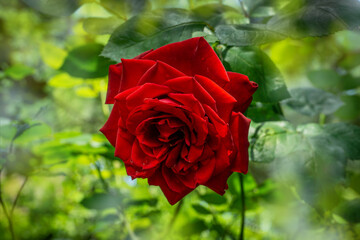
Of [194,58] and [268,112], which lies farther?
[268,112]

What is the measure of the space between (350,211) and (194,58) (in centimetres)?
39

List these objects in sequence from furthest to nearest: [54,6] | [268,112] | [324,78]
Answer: [324,78] < [268,112] < [54,6]

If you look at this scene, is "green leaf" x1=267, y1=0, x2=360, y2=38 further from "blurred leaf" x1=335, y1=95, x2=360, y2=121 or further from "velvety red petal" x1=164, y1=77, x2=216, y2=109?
"blurred leaf" x1=335, y1=95, x2=360, y2=121

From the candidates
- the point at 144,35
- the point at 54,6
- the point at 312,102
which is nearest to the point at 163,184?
the point at 144,35

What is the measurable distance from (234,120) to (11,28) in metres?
2.18

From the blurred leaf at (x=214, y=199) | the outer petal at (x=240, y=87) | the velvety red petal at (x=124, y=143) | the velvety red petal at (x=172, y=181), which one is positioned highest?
the outer petal at (x=240, y=87)

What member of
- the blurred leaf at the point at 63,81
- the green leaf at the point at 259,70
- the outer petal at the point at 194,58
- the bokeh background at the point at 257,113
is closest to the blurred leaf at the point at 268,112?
the bokeh background at the point at 257,113

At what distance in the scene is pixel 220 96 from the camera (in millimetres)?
218

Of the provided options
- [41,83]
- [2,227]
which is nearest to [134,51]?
[2,227]

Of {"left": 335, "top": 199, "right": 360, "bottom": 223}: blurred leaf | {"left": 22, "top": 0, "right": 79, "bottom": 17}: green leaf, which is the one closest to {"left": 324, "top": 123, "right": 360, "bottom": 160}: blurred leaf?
{"left": 335, "top": 199, "right": 360, "bottom": 223}: blurred leaf

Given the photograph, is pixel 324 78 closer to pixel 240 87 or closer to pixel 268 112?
pixel 268 112

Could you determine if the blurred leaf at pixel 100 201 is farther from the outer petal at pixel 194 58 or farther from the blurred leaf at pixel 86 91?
the outer petal at pixel 194 58

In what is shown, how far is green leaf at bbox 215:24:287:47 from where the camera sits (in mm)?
277

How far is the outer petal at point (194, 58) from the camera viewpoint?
228 millimetres
